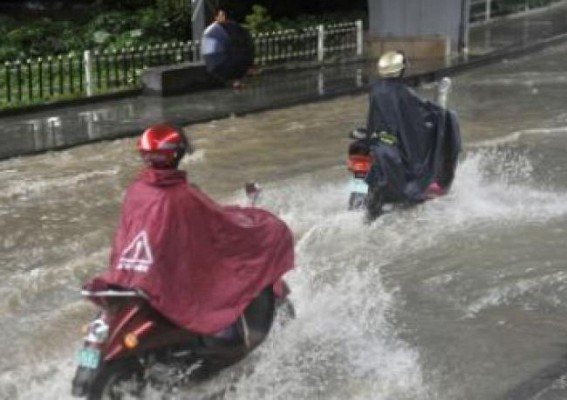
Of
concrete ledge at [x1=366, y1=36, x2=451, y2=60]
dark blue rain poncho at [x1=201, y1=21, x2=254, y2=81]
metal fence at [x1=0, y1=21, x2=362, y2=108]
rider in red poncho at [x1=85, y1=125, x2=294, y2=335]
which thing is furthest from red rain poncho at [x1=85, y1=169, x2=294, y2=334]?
concrete ledge at [x1=366, y1=36, x2=451, y2=60]

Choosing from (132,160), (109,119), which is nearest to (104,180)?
(132,160)

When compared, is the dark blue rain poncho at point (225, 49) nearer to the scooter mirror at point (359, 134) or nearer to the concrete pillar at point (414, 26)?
the concrete pillar at point (414, 26)

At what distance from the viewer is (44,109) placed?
15352mm

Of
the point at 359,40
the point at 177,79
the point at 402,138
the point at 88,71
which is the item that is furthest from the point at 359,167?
the point at 359,40

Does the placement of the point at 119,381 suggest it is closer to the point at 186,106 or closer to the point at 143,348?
the point at 143,348

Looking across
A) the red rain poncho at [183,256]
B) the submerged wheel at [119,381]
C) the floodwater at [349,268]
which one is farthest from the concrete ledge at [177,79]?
the submerged wheel at [119,381]

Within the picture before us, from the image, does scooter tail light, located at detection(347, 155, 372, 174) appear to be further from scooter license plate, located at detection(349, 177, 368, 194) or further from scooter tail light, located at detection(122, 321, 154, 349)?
scooter tail light, located at detection(122, 321, 154, 349)

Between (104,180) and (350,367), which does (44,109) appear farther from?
(350,367)

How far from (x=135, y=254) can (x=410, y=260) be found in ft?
11.7

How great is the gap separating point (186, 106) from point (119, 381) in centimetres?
1135

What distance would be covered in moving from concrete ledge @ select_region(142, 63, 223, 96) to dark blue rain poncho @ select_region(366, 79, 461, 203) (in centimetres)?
851

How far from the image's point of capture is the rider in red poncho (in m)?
4.73

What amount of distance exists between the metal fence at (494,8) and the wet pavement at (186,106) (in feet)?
19.2

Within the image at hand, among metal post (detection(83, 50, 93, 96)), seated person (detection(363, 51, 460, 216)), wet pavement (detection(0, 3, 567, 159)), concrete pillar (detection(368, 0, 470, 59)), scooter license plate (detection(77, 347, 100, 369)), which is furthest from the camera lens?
concrete pillar (detection(368, 0, 470, 59))
